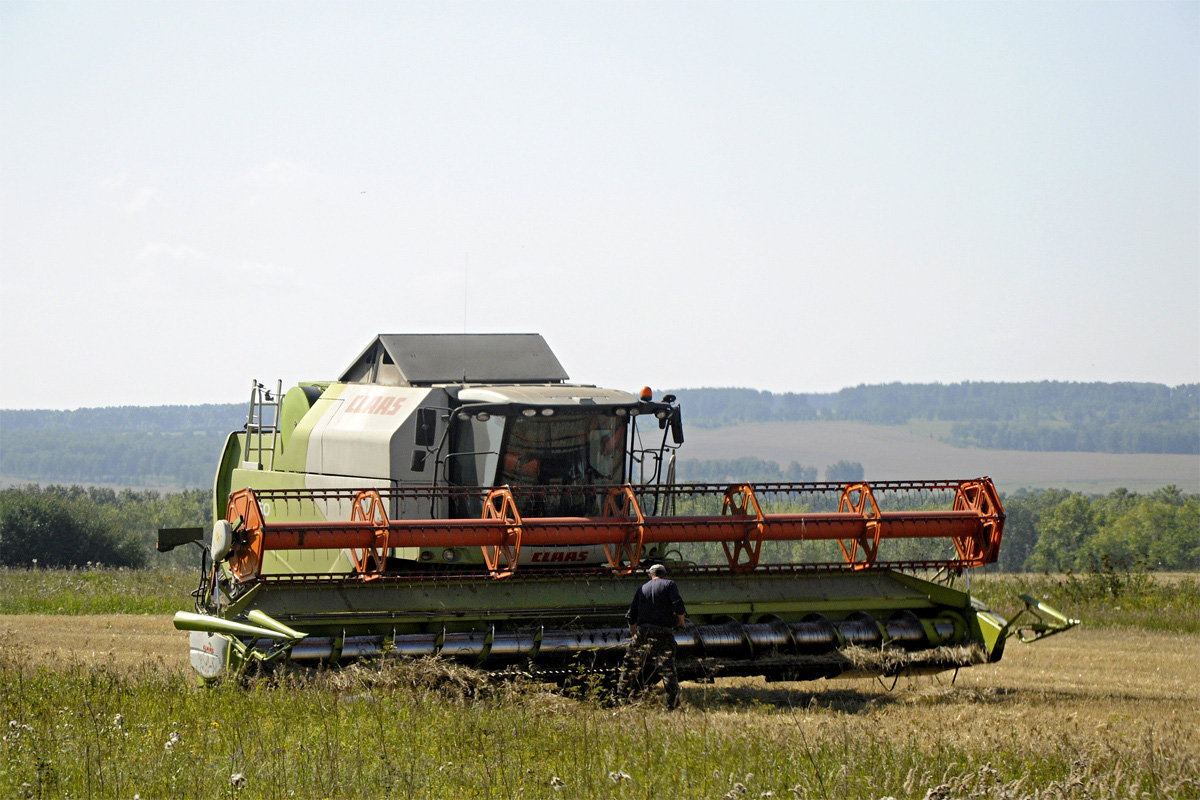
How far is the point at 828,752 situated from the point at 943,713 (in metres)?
2.70

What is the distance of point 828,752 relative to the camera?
705cm

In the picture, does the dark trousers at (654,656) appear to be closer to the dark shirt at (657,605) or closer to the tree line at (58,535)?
the dark shirt at (657,605)

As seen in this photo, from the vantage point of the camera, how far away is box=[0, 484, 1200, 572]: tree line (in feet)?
153

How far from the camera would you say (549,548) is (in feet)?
36.1

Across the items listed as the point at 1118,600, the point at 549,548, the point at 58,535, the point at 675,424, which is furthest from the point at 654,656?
the point at 58,535

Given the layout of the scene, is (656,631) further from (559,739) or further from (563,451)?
(563,451)

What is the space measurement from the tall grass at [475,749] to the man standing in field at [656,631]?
401mm

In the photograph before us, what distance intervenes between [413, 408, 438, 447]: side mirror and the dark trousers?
2.87m

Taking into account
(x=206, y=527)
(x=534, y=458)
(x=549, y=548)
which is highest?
(x=534, y=458)

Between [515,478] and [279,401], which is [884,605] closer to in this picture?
[515,478]

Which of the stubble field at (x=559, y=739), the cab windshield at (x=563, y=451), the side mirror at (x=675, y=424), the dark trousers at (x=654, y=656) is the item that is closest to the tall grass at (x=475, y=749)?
the stubble field at (x=559, y=739)

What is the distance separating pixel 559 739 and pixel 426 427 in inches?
169

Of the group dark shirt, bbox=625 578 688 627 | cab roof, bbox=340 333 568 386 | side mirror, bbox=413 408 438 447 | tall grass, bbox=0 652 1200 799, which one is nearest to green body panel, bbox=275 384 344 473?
cab roof, bbox=340 333 568 386

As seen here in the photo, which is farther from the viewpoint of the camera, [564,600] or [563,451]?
[563,451]
